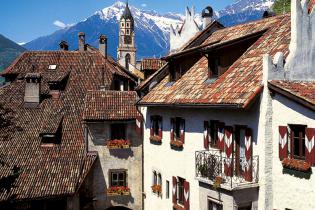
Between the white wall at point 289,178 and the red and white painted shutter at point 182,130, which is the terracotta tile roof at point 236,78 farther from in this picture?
the red and white painted shutter at point 182,130

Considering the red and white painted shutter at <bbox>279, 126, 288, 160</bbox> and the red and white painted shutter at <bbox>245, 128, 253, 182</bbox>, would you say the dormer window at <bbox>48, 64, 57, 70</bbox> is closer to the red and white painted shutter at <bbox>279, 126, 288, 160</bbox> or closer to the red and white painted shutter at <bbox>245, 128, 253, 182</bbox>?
the red and white painted shutter at <bbox>245, 128, 253, 182</bbox>

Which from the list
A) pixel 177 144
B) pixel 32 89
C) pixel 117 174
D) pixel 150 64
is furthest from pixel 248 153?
pixel 32 89

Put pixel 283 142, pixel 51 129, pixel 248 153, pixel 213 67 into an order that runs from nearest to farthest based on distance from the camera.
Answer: pixel 283 142, pixel 248 153, pixel 213 67, pixel 51 129

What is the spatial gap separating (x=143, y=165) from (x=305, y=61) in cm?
1547

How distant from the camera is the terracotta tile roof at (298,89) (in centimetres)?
1478

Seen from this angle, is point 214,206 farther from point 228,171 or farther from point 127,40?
point 127,40

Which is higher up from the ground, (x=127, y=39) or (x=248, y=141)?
(x=127, y=39)

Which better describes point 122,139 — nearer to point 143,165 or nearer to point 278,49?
point 143,165

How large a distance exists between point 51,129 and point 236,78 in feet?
50.9

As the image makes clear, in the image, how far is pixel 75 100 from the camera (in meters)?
33.0

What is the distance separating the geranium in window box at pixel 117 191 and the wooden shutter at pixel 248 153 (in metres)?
13.7

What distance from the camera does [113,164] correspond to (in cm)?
2953

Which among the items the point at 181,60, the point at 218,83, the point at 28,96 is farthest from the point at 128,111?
the point at 218,83

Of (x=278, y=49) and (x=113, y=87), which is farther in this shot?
(x=113, y=87)
